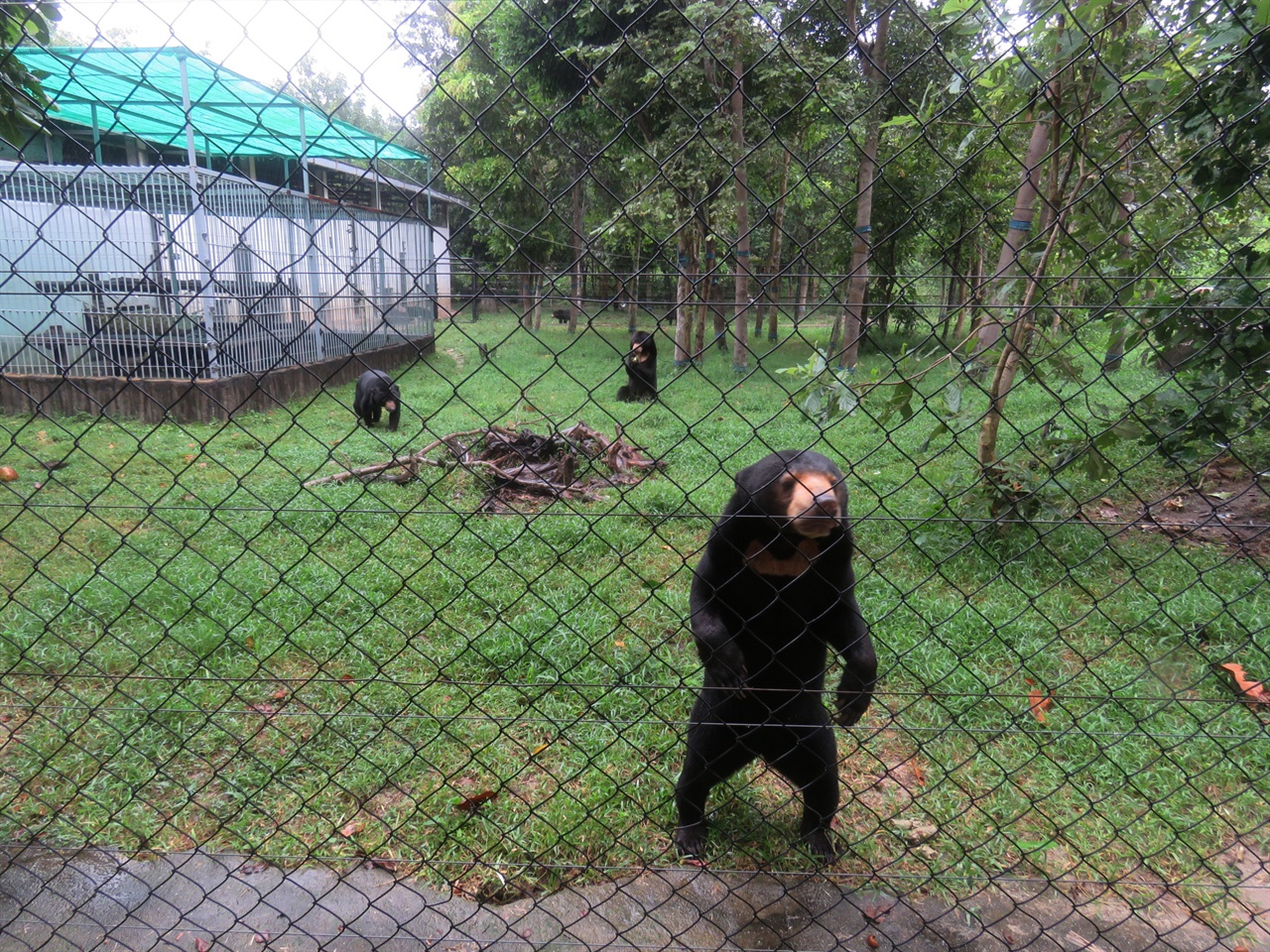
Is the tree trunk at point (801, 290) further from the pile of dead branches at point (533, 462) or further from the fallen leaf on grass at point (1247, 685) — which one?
the pile of dead branches at point (533, 462)

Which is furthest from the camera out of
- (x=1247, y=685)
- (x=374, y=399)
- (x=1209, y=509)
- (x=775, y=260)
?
(x=374, y=399)

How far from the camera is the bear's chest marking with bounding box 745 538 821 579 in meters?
2.31

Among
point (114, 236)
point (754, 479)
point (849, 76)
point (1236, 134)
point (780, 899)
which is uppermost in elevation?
point (849, 76)

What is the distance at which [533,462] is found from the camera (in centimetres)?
A: 612

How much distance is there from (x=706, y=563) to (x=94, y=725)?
256cm

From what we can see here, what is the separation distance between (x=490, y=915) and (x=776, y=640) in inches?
45.5

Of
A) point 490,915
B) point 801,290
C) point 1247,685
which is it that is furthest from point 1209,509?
point 490,915

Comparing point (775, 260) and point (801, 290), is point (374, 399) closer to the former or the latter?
point (775, 260)

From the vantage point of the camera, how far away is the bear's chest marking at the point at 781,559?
231cm

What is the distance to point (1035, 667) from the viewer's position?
3676 millimetres

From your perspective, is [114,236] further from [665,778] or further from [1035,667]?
[1035,667]

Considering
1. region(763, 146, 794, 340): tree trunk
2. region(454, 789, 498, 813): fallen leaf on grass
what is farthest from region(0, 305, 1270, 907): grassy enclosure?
region(763, 146, 794, 340): tree trunk

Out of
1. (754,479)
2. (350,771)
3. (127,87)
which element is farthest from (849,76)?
(350,771)

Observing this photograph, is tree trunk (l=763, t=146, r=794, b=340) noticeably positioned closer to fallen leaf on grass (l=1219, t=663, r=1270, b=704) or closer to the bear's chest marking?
the bear's chest marking
